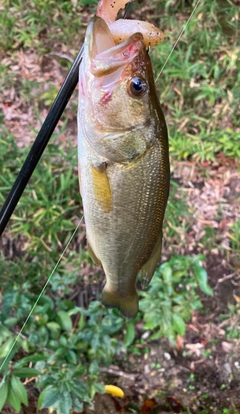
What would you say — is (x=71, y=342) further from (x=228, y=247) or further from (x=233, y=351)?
(x=228, y=247)

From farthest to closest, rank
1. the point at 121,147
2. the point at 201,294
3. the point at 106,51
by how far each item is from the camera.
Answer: the point at 201,294 < the point at 121,147 < the point at 106,51

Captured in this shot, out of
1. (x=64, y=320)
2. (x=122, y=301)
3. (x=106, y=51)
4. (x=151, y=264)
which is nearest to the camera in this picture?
(x=106, y=51)

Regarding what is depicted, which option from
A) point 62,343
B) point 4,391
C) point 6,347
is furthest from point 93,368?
point 4,391

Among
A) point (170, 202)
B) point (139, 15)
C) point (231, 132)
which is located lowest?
point (170, 202)

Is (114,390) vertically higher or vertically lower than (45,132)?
lower

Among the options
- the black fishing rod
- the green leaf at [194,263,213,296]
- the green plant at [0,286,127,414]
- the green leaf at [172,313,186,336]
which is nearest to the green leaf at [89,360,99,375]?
the green plant at [0,286,127,414]

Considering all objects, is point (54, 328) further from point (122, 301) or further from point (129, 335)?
point (122, 301)

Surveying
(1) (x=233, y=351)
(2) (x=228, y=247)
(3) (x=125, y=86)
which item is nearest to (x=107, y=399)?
(1) (x=233, y=351)
